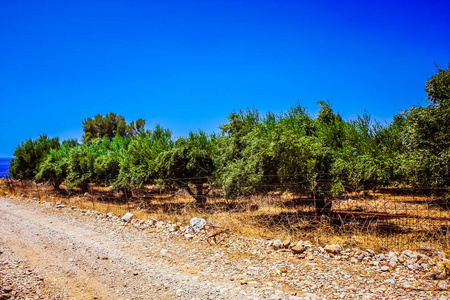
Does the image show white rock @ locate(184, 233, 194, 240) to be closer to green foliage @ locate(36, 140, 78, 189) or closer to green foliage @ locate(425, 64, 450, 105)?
green foliage @ locate(425, 64, 450, 105)

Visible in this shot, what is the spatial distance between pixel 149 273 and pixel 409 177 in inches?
269

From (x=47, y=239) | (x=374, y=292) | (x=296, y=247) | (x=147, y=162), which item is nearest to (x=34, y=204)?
(x=147, y=162)

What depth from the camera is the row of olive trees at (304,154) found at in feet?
27.5

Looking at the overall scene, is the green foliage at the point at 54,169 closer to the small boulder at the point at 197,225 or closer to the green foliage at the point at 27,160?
the green foliage at the point at 27,160

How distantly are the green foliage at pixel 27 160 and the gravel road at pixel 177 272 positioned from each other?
61.6ft

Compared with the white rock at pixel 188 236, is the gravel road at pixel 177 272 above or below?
below

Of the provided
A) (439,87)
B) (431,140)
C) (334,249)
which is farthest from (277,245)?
(439,87)

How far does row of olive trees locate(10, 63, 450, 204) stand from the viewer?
27.5ft

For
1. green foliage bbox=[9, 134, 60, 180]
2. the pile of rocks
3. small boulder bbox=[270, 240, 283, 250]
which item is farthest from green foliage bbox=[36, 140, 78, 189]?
the pile of rocks

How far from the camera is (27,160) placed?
1022 inches

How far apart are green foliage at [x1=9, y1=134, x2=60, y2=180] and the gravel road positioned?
740 inches

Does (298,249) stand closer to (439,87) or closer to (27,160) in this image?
(439,87)

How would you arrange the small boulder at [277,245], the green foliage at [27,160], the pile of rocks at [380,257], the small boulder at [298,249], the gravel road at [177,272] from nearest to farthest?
the gravel road at [177,272] → the pile of rocks at [380,257] → the small boulder at [298,249] → the small boulder at [277,245] → the green foliage at [27,160]

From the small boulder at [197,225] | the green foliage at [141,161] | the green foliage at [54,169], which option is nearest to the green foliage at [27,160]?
the green foliage at [54,169]
